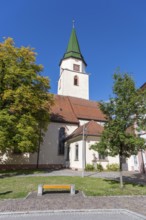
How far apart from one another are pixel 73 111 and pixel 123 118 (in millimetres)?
17334

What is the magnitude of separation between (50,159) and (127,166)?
9897 mm

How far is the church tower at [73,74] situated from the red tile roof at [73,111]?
19.6 ft

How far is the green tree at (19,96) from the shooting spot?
14.9 m

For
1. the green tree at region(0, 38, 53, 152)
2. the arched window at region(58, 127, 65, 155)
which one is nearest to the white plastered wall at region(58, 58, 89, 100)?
the arched window at region(58, 127, 65, 155)

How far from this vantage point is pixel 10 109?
1611cm

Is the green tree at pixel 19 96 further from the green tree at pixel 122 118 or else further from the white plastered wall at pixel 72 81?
the white plastered wall at pixel 72 81

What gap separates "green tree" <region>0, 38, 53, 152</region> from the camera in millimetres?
14867

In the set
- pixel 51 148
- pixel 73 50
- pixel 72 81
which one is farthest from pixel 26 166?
pixel 73 50

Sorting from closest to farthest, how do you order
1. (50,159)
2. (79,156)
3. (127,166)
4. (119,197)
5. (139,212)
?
1. (139,212)
2. (119,197)
3. (79,156)
4. (127,166)
5. (50,159)

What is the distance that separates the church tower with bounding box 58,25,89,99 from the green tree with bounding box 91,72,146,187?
25296 mm

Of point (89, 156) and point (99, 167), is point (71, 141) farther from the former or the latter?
point (99, 167)

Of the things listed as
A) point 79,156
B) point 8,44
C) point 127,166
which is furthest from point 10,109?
point 127,166

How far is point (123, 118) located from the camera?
10680 millimetres

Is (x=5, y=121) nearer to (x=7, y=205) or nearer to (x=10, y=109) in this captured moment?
(x=10, y=109)
